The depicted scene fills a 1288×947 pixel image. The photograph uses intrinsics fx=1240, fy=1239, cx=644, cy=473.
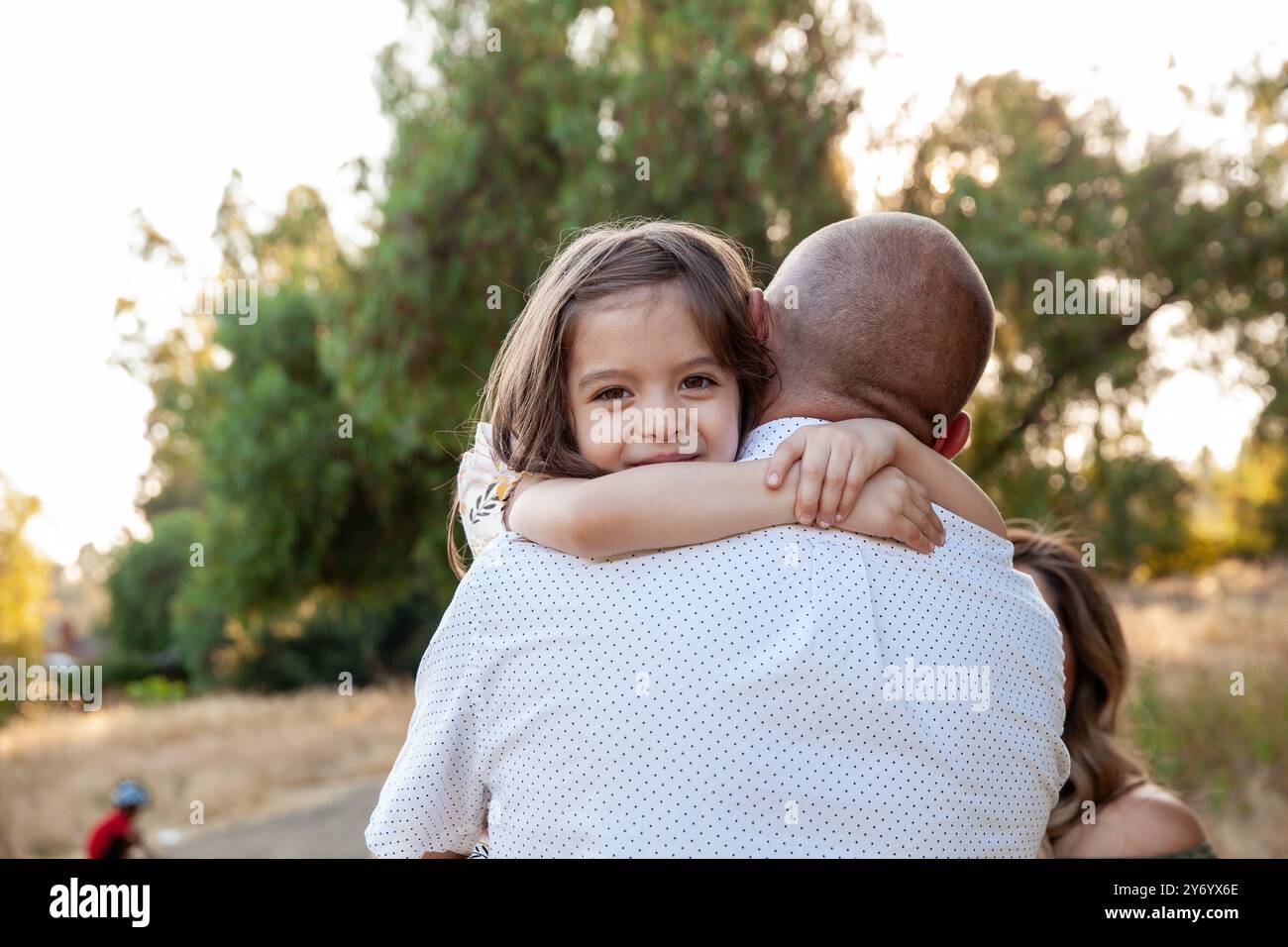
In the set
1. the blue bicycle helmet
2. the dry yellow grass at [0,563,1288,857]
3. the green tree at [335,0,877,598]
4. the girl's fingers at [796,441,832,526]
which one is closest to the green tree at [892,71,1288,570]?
the green tree at [335,0,877,598]

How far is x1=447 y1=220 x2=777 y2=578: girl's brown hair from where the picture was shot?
1766 millimetres

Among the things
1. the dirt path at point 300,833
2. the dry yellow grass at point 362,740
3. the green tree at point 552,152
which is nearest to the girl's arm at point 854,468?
the dry yellow grass at point 362,740

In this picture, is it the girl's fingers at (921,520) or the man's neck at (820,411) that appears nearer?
the girl's fingers at (921,520)

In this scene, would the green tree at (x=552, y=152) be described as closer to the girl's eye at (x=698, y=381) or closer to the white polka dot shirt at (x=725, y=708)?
the girl's eye at (x=698, y=381)

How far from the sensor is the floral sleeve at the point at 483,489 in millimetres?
1902

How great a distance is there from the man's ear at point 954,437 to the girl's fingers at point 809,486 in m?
0.43

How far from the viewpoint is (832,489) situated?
1.45 metres

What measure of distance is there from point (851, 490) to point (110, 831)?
678cm

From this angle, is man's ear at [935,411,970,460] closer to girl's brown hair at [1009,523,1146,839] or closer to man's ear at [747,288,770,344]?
man's ear at [747,288,770,344]

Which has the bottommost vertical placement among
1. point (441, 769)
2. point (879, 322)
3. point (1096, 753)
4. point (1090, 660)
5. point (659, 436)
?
point (1096, 753)

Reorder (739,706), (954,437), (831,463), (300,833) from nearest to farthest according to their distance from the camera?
(739,706)
(831,463)
(954,437)
(300,833)

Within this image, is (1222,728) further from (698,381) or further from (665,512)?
(665,512)

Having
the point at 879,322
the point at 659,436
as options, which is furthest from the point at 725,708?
the point at 879,322

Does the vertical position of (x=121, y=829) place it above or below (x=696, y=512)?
below
